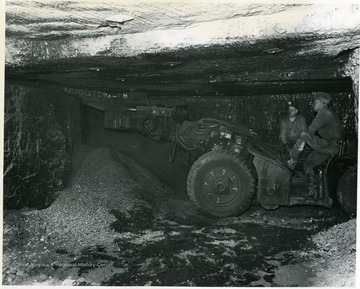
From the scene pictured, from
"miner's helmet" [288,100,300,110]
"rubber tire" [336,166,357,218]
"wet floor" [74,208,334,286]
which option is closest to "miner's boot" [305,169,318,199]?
"rubber tire" [336,166,357,218]

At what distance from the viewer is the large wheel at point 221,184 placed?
3021 mm

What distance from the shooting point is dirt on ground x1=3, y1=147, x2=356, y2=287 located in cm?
209

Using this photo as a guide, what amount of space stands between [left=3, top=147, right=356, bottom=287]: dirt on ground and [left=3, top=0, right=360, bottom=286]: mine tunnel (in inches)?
1.5

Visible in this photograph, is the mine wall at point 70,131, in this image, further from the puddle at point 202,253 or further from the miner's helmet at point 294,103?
the puddle at point 202,253

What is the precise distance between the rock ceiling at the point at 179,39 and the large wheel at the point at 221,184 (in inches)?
31.6

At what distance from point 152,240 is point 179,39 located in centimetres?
145

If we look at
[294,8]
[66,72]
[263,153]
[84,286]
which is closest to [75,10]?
[66,72]

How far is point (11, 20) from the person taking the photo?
6.15 ft

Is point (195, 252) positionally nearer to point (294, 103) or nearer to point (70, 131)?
point (70, 131)

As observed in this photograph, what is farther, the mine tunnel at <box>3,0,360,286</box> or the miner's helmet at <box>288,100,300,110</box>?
the miner's helmet at <box>288,100,300,110</box>

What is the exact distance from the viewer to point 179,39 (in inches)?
78.5

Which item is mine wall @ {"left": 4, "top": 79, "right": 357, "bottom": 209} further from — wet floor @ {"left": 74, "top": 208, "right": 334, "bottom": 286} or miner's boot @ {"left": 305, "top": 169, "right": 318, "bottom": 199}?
wet floor @ {"left": 74, "top": 208, "right": 334, "bottom": 286}

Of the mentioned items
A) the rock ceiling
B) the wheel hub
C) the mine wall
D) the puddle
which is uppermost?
the rock ceiling

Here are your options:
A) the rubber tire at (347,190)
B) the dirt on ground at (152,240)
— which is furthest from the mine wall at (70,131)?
the rubber tire at (347,190)
